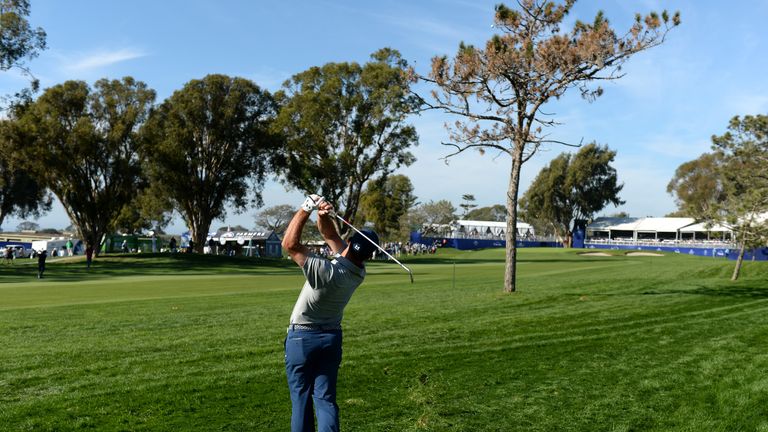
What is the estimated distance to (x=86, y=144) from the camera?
5216 cm

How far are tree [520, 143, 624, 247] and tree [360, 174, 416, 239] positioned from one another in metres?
25.2

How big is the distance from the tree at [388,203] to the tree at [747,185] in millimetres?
61755

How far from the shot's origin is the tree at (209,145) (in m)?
57.0

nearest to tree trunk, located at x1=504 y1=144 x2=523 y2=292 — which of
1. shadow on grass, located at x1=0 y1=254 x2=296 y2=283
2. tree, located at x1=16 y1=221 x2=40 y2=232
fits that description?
shadow on grass, located at x1=0 y1=254 x2=296 y2=283

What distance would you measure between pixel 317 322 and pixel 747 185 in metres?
27.0

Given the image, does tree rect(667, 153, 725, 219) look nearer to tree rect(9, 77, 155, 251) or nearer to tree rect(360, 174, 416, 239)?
tree rect(360, 174, 416, 239)

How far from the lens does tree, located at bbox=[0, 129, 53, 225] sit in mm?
64750

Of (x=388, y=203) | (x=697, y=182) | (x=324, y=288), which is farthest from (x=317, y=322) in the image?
(x=697, y=182)

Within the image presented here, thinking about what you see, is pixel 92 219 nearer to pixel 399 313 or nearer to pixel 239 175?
pixel 239 175

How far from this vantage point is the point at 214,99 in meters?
59.1

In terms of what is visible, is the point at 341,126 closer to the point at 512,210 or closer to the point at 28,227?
the point at 512,210

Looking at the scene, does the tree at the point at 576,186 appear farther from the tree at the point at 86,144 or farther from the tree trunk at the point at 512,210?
the tree trunk at the point at 512,210

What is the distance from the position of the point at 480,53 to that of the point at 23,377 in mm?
15489

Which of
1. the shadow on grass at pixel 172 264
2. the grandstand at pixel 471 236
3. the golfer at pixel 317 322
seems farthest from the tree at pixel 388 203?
the golfer at pixel 317 322
